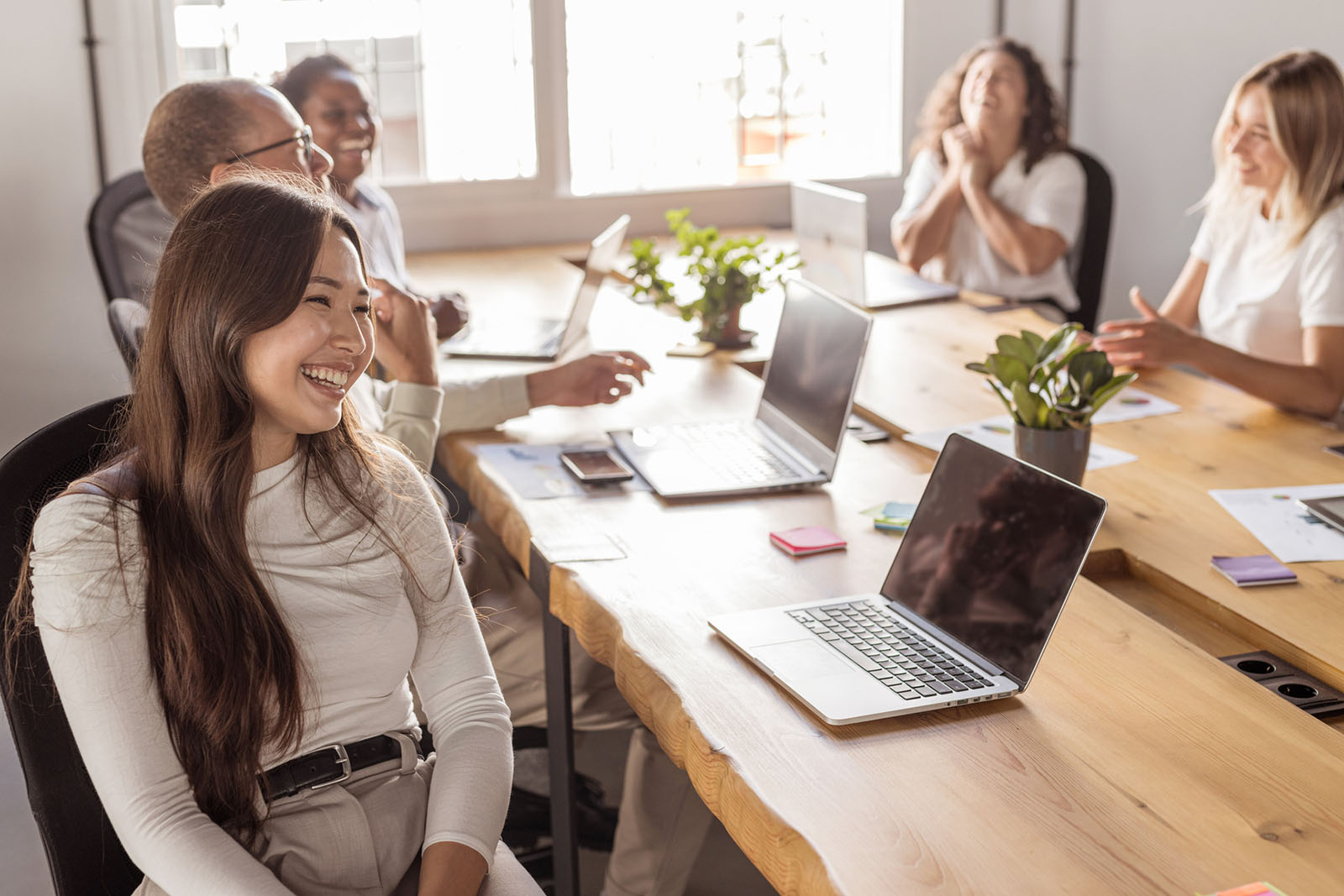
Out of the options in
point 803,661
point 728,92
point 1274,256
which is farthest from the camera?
point 728,92

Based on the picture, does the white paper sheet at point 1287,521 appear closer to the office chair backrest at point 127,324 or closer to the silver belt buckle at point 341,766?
the silver belt buckle at point 341,766

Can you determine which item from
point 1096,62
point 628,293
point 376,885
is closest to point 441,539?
point 376,885

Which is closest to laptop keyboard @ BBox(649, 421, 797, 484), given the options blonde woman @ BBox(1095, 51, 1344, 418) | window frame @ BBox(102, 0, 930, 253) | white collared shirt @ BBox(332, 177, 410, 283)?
blonde woman @ BBox(1095, 51, 1344, 418)

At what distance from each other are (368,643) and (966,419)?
4.16 ft

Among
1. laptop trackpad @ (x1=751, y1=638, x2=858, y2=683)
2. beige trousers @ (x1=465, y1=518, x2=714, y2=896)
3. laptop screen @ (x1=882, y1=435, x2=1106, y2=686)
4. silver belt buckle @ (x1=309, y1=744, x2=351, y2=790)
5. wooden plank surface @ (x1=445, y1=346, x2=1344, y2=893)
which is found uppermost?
laptop screen @ (x1=882, y1=435, x2=1106, y2=686)

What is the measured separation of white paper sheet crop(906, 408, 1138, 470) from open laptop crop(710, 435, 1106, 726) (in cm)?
58

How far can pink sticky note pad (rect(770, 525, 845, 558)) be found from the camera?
5.33 feet

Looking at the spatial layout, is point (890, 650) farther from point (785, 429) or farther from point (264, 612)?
point (785, 429)

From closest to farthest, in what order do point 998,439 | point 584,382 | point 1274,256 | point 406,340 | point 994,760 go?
point 994,760 < point 406,340 < point 998,439 < point 584,382 < point 1274,256

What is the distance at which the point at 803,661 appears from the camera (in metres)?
1.31

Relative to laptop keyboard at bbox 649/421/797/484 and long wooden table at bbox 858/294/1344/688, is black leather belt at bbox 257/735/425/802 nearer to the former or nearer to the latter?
laptop keyboard at bbox 649/421/797/484

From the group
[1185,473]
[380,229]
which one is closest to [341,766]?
[1185,473]

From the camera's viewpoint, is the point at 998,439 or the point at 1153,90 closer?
the point at 998,439

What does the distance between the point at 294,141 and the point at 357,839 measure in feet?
3.49
